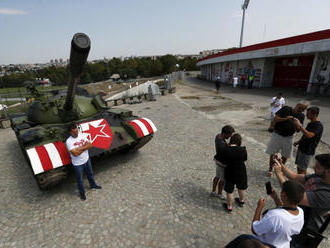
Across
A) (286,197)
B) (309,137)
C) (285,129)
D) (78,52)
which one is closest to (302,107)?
(285,129)

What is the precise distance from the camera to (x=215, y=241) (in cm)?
295

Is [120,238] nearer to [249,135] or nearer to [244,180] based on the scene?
[244,180]

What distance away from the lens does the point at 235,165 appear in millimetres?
3186

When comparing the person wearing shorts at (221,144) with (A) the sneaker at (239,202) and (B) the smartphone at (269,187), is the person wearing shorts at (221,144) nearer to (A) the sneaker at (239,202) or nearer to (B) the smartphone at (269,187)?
(A) the sneaker at (239,202)

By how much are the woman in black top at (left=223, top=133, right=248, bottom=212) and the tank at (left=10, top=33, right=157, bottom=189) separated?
8.05 ft

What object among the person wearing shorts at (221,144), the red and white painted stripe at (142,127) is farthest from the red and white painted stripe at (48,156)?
the person wearing shorts at (221,144)

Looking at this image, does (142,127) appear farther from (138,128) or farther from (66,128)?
(66,128)

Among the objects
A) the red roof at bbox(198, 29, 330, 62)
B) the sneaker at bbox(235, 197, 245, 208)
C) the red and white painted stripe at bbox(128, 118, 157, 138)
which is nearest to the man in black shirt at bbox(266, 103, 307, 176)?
the sneaker at bbox(235, 197, 245, 208)

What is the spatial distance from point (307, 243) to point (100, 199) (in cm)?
354

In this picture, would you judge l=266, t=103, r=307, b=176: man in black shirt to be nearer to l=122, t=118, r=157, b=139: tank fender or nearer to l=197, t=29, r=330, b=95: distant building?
l=122, t=118, r=157, b=139: tank fender

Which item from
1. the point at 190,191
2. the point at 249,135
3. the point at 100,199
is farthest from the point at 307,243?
the point at 249,135

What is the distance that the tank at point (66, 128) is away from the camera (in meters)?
3.51

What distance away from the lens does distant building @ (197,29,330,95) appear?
13.4 meters

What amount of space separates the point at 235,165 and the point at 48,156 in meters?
3.49
